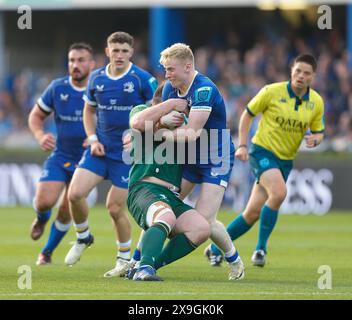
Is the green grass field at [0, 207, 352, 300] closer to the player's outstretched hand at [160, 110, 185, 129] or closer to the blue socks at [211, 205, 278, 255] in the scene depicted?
the blue socks at [211, 205, 278, 255]

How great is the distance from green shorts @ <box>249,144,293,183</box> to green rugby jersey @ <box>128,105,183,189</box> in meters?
2.39

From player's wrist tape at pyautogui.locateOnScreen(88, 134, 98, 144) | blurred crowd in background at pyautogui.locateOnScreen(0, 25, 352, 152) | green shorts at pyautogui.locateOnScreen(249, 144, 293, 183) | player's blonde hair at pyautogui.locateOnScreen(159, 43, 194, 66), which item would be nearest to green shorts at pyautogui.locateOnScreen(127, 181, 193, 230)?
player's blonde hair at pyautogui.locateOnScreen(159, 43, 194, 66)

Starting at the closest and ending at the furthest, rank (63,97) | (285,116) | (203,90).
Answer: (203,90), (285,116), (63,97)

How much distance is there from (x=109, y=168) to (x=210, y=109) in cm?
211

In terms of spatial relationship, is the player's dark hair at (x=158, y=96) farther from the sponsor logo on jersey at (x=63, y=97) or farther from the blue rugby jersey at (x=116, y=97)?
the sponsor logo on jersey at (x=63, y=97)

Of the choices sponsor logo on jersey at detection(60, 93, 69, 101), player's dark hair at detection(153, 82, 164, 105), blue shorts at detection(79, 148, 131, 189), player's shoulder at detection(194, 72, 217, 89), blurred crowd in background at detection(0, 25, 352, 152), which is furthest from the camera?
blurred crowd in background at detection(0, 25, 352, 152)

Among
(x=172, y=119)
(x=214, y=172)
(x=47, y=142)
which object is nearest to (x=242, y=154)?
(x=214, y=172)

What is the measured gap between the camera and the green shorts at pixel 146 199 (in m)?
9.72

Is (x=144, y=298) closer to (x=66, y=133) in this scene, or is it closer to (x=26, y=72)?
(x=66, y=133)

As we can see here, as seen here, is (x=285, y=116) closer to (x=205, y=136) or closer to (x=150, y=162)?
(x=205, y=136)

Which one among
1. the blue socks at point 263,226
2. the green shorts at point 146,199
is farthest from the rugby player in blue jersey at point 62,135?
the green shorts at point 146,199

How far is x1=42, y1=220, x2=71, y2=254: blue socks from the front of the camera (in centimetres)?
1251

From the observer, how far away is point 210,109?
982cm

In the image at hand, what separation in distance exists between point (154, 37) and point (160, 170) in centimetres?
2103
